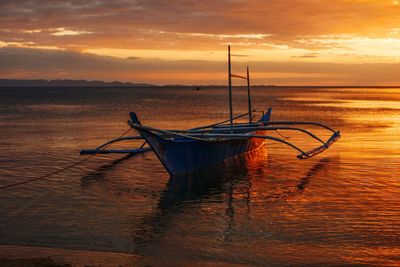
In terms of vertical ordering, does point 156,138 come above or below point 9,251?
above

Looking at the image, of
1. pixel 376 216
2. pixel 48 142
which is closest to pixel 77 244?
pixel 376 216

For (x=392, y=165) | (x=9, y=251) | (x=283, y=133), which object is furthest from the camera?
(x=283, y=133)

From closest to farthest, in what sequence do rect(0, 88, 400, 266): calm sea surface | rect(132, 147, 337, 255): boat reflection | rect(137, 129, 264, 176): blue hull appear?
rect(0, 88, 400, 266): calm sea surface → rect(132, 147, 337, 255): boat reflection → rect(137, 129, 264, 176): blue hull

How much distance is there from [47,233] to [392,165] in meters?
12.7

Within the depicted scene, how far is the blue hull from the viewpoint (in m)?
14.5

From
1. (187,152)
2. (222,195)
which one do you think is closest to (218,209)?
(222,195)

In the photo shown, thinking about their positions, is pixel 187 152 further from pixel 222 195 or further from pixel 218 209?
pixel 218 209

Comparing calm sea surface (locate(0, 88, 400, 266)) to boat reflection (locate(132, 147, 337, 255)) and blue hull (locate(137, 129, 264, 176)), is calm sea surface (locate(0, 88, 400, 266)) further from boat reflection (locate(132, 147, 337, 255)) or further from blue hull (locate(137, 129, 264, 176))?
blue hull (locate(137, 129, 264, 176))

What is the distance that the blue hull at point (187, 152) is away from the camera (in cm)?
1455

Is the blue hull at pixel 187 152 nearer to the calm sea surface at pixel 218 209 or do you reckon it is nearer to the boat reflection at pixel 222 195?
the boat reflection at pixel 222 195

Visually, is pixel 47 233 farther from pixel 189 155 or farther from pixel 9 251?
pixel 189 155

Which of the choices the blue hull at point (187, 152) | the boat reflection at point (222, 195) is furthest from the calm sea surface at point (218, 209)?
the blue hull at point (187, 152)

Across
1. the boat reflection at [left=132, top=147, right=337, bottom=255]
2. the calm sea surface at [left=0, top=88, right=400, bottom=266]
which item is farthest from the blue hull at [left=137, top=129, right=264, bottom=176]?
the calm sea surface at [left=0, top=88, right=400, bottom=266]

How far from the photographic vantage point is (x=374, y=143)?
2534cm
